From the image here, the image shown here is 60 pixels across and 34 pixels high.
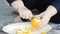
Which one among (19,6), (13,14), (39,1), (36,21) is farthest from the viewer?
(13,14)

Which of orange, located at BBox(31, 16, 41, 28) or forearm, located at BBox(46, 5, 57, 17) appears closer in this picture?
orange, located at BBox(31, 16, 41, 28)

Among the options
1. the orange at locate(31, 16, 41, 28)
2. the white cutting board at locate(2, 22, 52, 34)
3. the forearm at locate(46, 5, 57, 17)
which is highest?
the forearm at locate(46, 5, 57, 17)

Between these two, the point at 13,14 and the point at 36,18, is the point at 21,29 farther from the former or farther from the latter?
the point at 13,14

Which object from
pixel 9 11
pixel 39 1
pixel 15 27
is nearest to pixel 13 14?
pixel 9 11

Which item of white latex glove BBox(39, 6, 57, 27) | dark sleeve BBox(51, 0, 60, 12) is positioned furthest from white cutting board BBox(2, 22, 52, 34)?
dark sleeve BBox(51, 0, 60, 12)

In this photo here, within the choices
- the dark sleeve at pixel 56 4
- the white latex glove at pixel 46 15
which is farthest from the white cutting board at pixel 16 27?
the dark sleeve at pixel 56 4

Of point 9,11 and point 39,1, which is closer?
point 39,1

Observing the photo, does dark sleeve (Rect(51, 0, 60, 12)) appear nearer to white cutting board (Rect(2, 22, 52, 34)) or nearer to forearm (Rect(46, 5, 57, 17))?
forearm (Rect(46, 5, 57, 17))

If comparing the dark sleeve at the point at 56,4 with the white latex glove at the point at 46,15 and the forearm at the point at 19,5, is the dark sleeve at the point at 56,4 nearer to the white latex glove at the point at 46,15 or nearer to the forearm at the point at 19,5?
the white latex glove at the point at 46,15

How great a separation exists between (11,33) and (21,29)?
0.21 feet

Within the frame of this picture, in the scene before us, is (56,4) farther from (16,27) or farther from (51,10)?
(16,27)

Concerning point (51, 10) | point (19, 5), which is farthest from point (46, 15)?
point (19, 5)

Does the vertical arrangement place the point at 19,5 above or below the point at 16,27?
above

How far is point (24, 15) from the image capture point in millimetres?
1051
